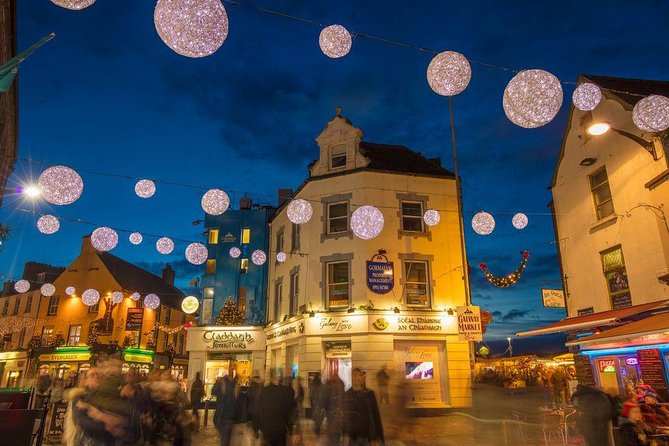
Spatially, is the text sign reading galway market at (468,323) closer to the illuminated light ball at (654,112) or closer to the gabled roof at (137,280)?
the illuminated light ball at (654,112)

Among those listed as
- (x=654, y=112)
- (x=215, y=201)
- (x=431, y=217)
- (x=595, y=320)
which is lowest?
(x=595, y=320)

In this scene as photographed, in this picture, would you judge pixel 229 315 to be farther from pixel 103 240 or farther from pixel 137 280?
pixel 137 280

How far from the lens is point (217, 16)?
5.87 m

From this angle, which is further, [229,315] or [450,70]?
[229,315]

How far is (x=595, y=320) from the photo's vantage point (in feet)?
42.8

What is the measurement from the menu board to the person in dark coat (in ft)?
27.1

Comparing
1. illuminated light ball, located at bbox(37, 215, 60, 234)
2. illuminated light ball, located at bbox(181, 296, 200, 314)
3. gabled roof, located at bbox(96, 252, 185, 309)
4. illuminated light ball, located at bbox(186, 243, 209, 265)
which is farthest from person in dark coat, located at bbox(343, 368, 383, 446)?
gabled roof, located at bbox(96, 252, 185, 309)

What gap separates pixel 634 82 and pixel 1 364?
163 feet

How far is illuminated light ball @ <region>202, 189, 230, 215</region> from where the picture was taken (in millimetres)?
13416

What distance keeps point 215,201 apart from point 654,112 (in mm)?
11158

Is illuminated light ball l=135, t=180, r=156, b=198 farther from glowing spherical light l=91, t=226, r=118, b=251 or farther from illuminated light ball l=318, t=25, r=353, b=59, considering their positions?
illuminated light ball l=318, t=25, r=353, b=59

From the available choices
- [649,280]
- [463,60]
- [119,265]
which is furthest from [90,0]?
[119,265]

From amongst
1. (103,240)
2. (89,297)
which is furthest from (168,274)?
(103,240)

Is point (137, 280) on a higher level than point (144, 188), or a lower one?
higher
